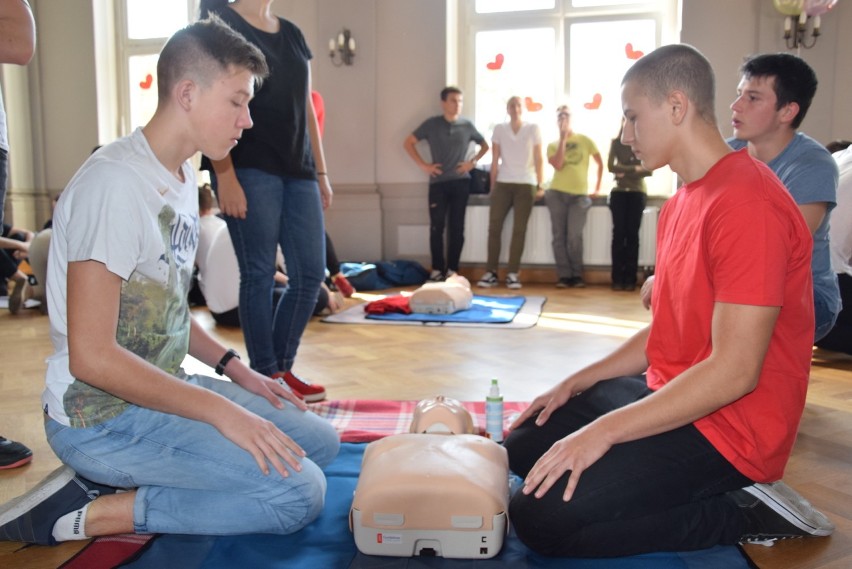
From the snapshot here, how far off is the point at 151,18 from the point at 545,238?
440 centimetres

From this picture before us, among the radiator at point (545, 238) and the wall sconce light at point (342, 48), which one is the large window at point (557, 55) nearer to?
the radiator at point (545, 238)

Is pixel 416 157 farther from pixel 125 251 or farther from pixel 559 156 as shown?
pixel 125 251

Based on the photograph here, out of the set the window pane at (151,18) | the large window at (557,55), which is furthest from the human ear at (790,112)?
the window pane at (151,18)

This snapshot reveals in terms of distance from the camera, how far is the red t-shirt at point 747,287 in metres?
1.20

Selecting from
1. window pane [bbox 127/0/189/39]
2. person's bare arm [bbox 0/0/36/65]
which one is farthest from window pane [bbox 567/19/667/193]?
person's bare arm [bbox 0/0/36/65]

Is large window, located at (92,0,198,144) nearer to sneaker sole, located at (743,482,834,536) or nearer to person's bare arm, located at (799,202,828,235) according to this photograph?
person's bare arm, located at (799,202,828,235)

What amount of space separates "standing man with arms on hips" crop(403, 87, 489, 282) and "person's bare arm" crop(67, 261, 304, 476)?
15.5ft

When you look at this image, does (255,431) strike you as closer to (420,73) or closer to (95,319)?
(95,319)

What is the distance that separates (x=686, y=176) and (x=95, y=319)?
106 cm

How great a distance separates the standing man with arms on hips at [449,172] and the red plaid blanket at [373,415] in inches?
145

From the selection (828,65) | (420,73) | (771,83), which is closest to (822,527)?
(771,83)

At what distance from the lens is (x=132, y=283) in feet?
4.53

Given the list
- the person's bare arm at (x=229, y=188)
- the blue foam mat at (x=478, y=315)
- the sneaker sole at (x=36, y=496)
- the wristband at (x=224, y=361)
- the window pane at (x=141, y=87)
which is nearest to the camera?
the sneaker sole at (x=36, y=496)

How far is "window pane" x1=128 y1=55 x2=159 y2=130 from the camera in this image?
7.36 m
